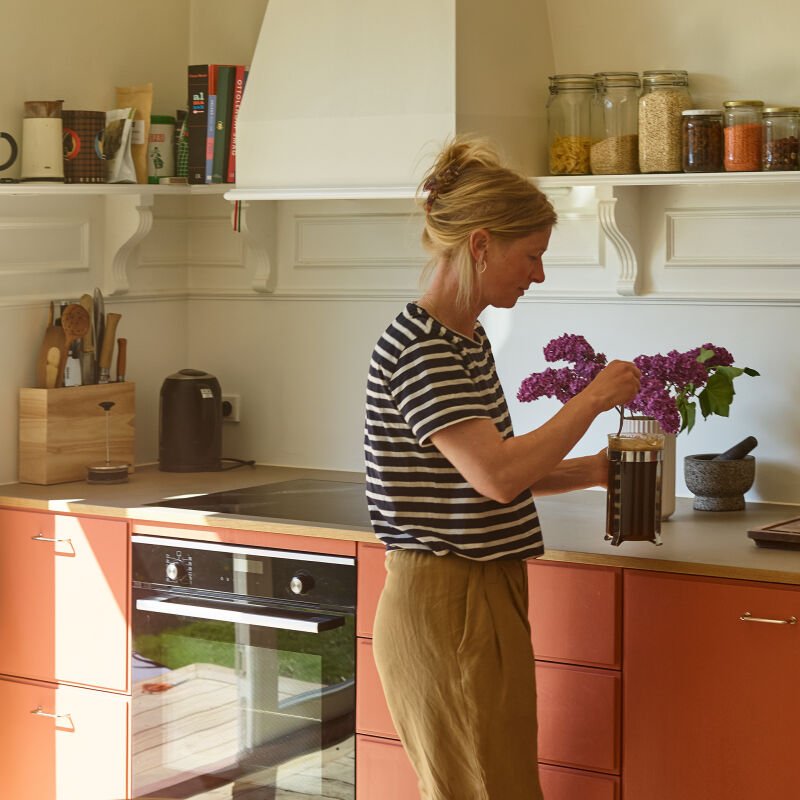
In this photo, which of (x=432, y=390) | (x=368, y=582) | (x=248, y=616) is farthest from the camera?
(x=248, y=616)

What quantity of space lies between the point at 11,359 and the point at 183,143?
696mm

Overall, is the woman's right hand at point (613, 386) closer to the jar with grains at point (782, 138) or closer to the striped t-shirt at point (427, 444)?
the striped t-shirt at point (427, 444)

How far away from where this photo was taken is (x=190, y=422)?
3.33m

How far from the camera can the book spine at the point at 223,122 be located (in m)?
Answer: 3.24

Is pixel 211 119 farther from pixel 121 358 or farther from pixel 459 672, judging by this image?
pixel 459 672

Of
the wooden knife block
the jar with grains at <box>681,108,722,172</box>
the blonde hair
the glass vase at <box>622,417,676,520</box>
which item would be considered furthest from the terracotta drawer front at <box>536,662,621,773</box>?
the wooden knife block

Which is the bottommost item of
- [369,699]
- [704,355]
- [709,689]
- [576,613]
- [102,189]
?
[369,699]

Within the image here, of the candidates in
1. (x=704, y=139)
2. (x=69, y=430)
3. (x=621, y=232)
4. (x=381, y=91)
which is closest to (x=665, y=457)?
(x=621, y=232)

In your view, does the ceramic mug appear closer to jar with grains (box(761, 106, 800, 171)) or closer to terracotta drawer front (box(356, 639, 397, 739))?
terracotta drawer front (box(356, 639, 397, 739))

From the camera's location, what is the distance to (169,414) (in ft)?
11.0

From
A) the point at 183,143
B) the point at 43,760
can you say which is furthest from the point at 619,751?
the point at 183,143

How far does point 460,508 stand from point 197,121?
5.31 ft

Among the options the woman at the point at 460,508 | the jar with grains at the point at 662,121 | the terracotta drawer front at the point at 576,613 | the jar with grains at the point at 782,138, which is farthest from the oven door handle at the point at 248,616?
the jar with grains at the point at 782,138

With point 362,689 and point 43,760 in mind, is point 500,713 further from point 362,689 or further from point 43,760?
point 43,760
